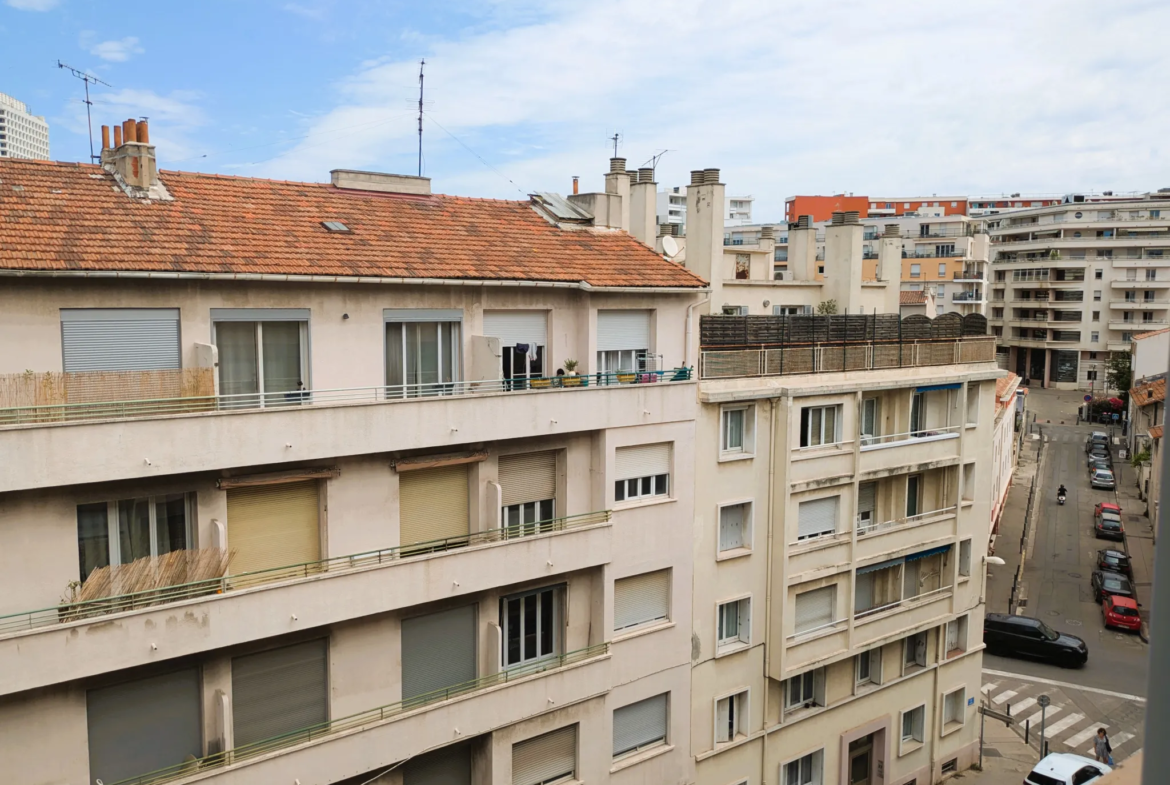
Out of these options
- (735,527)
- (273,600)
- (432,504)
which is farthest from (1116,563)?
(273,600)

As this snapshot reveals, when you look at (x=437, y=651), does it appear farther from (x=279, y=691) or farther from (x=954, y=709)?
(x=954, y=709)

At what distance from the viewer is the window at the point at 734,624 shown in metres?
23.8

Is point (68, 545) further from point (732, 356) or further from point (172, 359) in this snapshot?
point (732, 356)

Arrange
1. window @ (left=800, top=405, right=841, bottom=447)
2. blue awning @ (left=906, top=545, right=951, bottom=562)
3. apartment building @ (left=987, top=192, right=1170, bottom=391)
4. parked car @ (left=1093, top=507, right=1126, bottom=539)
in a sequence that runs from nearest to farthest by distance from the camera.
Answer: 1. window @ (left=800, top=405, right=841, bottom=447)
2. blue awning @ (left=906, top=545, right=951, bottom=562)
3. parked car @ (left=1093, top=507, right=1126, bottom=539)
4. apartment building @ (left=987, top=192, right=1170, bottom=391)

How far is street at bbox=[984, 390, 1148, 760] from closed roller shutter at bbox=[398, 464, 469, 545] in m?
15.0

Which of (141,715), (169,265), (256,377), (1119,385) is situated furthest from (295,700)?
(1119,385)

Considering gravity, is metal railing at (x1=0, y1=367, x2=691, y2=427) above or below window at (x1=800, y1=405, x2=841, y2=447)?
above

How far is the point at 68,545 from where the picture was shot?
1455 centimetres

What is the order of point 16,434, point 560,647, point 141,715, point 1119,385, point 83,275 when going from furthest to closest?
point 1119,385
point 560,647
point 141,715
point 83,275
point 16,434

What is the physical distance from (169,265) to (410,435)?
5.18 metres

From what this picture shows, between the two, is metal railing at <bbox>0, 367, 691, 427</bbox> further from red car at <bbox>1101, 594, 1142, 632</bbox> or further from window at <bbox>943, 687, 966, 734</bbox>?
red car at <bbox>1101, 594, 1142, 632</bbox>

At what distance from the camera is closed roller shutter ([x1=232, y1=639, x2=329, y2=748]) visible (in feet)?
54.0

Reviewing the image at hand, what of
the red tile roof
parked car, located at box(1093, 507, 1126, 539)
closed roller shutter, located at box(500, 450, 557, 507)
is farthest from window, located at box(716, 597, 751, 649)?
parked car, located at box(1093, 507, 1126, 539)

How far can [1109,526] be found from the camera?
171 feet
